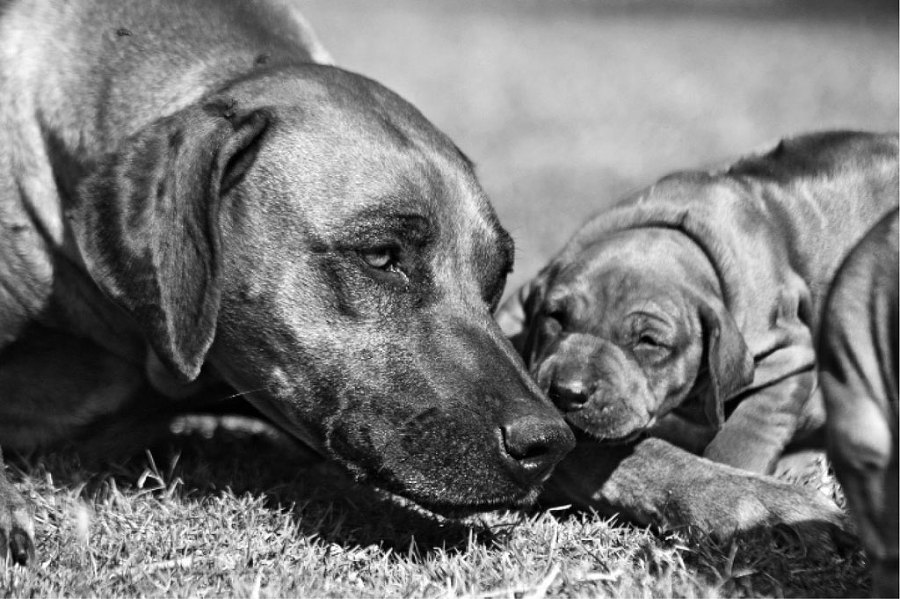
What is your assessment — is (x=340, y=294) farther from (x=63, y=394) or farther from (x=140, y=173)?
(x=63, y=394)

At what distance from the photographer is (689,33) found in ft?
71.3

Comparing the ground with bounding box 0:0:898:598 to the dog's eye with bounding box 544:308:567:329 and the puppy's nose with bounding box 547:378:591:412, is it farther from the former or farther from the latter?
the dog's eye with bounding box 544:308:567:329

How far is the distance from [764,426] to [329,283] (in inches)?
67.8

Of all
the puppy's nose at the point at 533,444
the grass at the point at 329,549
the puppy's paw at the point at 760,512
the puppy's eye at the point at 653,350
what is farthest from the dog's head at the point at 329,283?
the puppy's eye at the point at 653,350

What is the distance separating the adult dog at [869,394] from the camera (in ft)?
7.92

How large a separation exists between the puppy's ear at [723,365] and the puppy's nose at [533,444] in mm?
1158

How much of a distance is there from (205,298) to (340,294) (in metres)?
0.35

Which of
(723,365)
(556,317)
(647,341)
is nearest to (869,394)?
(723,365)

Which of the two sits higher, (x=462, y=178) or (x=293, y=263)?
(x=462, y=178)

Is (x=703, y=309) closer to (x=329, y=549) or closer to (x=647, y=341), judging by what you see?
(x=647, y=341)

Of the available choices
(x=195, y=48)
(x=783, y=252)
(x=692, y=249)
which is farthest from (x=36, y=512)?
(x=783, y=252)

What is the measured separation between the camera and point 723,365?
170 inches

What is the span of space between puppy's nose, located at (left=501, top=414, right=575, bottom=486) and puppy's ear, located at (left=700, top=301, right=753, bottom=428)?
3.80 ft

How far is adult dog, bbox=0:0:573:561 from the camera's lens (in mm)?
3264
